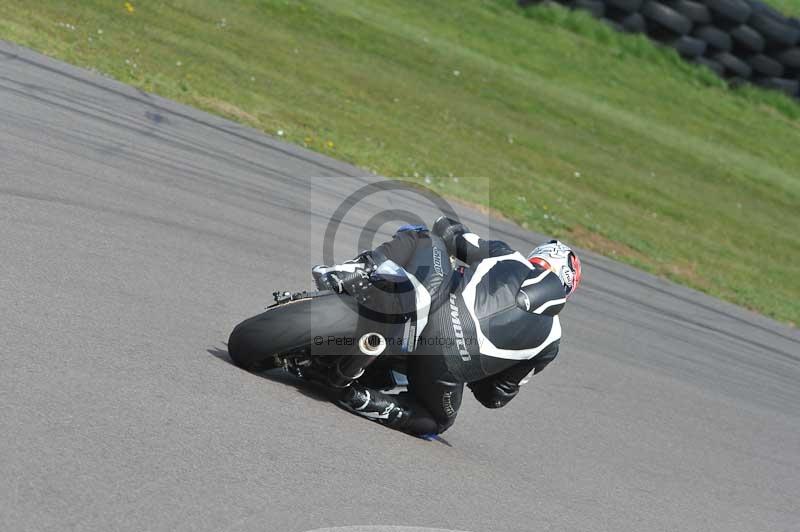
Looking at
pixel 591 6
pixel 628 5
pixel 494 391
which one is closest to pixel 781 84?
pixel 628 5

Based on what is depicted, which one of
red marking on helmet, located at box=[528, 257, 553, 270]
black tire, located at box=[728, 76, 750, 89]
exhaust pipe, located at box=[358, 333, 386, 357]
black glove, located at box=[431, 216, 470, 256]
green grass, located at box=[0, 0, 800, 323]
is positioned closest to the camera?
exhaust pipe, located at box=[358, 333, 386, 357]

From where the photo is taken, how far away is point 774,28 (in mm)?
22938

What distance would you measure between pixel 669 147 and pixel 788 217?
270cm

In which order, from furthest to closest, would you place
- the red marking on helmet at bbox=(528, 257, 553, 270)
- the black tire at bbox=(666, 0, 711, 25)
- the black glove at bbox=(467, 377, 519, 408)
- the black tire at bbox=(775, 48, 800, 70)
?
the black tire at bbox=(775, 48, 800, 70)
the black tire at bbox=(666, 0, 711, 25)
the black glove at bbox=(467, 377, 519, 408)
the red marking on helmet at bbox=(528, 257, 553, 270)

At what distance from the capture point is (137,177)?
8.41m

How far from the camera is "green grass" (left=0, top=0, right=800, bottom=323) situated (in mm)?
13812

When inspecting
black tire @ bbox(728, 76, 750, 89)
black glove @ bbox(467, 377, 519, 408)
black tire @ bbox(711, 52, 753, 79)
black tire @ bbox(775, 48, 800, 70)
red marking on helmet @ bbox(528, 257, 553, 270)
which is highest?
red marking on helmet @ bbox(528, 257, 553, 270)

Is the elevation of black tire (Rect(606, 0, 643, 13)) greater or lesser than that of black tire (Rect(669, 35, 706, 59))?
greater

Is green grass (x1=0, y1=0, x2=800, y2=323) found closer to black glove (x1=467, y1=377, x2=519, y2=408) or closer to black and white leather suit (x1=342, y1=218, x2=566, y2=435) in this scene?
black glove (x1=467, y1=377, x2=519, y2=408)

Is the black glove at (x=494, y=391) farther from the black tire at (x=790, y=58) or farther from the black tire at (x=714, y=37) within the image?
the black tire at (x=790, y=58)

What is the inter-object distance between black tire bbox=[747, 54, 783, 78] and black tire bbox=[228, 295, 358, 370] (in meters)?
21.5

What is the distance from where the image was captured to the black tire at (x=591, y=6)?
24.5 metres

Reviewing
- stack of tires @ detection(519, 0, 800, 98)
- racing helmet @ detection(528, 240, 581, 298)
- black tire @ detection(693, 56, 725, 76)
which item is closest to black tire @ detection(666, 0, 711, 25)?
stack of tires @ detection(519, 0, 800, 98)

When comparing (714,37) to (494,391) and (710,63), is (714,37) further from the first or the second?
(494,391)
